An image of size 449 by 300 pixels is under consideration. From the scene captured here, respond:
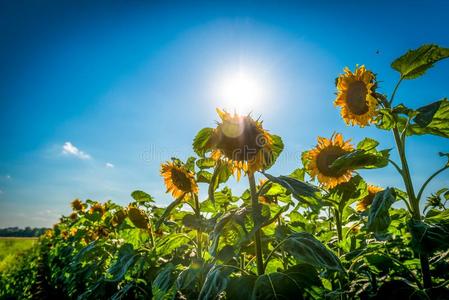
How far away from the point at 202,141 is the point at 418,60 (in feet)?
4.99

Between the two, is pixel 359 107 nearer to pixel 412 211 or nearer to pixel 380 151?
pixel 380 151

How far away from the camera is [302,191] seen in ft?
4.79

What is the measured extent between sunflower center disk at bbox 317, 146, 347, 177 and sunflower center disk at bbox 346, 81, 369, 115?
1.23ft

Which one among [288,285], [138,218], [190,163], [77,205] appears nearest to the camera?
[288,285]

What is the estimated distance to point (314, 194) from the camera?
144 cm

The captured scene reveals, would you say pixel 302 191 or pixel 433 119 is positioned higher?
pixel 433 119

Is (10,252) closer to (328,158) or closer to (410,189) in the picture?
(328,158)

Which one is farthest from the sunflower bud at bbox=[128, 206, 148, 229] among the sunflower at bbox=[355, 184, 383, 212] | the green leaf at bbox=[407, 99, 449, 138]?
the green leaf at bbox=[407, 99, 449, 138]

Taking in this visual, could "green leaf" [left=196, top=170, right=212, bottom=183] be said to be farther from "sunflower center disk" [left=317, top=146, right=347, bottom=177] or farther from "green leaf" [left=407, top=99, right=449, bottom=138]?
"green leaf" [left=407, top=99, right=449, bottom=138]

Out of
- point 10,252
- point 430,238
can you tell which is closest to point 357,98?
point 430,238

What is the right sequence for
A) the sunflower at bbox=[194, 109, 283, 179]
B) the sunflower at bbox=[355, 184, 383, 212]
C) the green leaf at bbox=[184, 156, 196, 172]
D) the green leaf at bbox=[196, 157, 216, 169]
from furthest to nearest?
the sunflower at bbox=[355, 184, 383, 212] → the green leaf at bbox=[184, 156, 196, 172] → the green leaf at bbox=[196, 157, 216, 169] → the sunflower at bbox=[194, 109, 283, 179]

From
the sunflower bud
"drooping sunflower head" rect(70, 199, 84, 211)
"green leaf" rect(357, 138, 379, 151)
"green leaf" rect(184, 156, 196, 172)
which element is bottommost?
the sunflower bud

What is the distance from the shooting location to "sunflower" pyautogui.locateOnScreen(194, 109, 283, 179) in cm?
205

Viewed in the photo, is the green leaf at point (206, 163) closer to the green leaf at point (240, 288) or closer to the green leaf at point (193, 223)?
the green leaf at point (193, 223)
